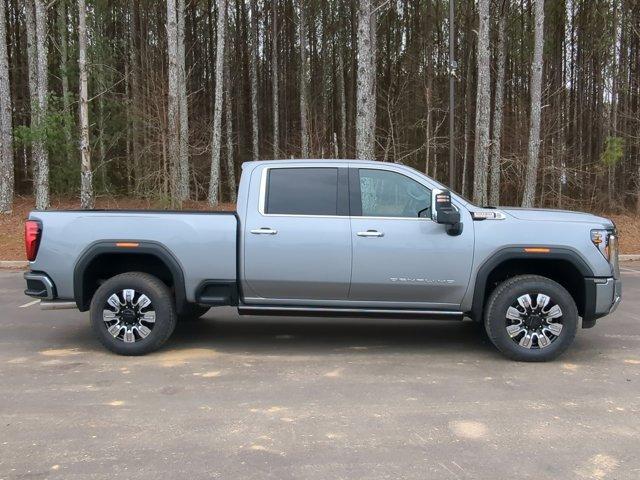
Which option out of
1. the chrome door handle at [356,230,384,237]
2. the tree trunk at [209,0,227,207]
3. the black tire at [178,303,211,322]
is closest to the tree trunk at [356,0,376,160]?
the tree trunk at [209,0,227,207]

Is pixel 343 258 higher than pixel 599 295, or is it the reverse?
pixel 343 258

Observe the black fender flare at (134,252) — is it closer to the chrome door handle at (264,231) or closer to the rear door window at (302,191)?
the chrome door handle at (264,231)

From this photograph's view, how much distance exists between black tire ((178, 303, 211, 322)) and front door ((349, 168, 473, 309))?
6.32ft

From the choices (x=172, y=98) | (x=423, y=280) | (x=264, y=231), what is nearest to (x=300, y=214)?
(x=264, y=231)

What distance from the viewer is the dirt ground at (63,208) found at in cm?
1466

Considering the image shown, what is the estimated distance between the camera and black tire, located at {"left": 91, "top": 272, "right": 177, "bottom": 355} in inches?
226

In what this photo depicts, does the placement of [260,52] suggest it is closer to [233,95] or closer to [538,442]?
[233,95]

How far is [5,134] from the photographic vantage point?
19.4 m

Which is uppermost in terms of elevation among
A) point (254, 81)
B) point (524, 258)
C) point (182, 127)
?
point (254, 81)

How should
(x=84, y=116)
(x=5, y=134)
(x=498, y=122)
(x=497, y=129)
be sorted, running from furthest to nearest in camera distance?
(x=498, y=122), (x=497, y=129), (x=5, y=134), (x=84, y=116)

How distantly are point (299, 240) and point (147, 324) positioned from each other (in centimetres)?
181

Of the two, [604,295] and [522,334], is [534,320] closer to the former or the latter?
[522,334]

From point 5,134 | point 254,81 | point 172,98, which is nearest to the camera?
point 172,98

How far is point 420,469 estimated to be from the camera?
344cm
